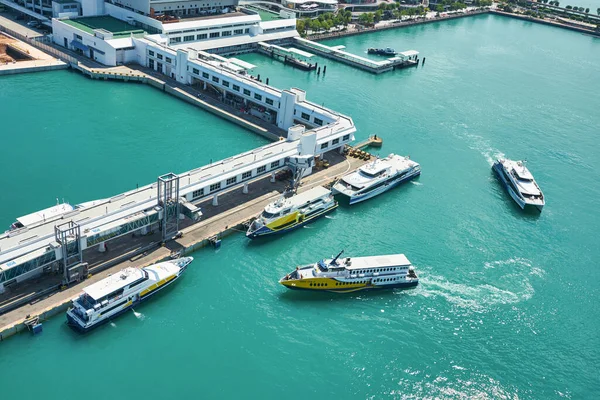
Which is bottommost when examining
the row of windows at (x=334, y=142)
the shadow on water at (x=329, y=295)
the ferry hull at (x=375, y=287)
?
the shadow on water at (x=329, y=295)

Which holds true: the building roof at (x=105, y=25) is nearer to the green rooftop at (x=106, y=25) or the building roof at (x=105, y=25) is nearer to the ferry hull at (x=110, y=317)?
the green rooftop at (x=106, y=25)

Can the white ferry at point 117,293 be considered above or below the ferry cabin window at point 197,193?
below

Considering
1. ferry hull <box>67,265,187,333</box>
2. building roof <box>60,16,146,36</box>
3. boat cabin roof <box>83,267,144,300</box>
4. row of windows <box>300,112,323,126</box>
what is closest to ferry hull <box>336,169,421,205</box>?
row of windows <box>300,112,323,126</box>

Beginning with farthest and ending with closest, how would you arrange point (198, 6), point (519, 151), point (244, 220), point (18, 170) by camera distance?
point (198, 6), point (519, 151), point (18, 170), point (244, 220)

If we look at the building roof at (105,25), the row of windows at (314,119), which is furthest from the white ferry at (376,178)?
the building roof at (105,25)

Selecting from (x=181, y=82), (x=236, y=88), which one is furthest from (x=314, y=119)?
(x=181, y=82)

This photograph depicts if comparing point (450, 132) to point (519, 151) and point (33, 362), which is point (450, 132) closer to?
point (519, 151)

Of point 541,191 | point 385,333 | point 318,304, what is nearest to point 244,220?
point 318,304

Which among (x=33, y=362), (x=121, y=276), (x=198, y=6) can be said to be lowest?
(x=33, y=362)
